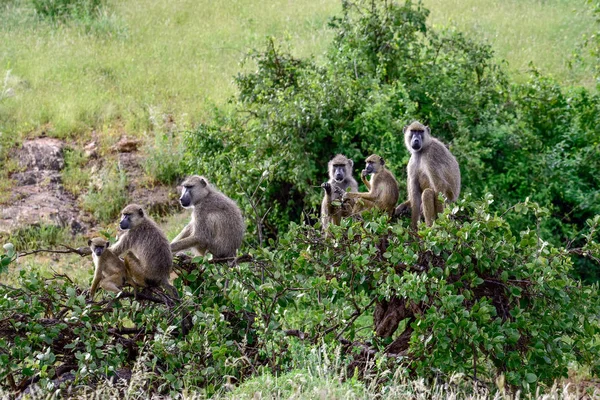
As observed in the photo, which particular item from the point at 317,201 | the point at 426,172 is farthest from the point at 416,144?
the point at 317,201

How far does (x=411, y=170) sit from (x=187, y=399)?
14.0 ft

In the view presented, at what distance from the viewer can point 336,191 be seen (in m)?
8.90

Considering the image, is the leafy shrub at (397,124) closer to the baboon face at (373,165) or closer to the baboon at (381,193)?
the baboon face at (373,165)

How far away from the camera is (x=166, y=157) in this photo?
16.5 metres

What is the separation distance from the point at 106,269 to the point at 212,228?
1411 mm

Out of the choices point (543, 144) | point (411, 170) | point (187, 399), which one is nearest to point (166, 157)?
point (543, 144)

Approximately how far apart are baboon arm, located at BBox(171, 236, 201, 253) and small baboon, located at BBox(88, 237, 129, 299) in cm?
105

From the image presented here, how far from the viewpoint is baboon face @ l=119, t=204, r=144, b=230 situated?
7.82m

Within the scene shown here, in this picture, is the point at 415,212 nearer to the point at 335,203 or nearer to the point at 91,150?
the point at 335,203

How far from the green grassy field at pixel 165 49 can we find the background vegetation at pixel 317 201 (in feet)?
0.24

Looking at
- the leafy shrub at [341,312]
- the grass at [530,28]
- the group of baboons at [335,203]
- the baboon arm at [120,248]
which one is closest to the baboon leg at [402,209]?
the group of baboons at [335,203]

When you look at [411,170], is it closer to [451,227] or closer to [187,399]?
[451,227]

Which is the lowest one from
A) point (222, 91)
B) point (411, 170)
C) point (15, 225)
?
point (15, 225)

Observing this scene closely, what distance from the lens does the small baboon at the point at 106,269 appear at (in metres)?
7.29
